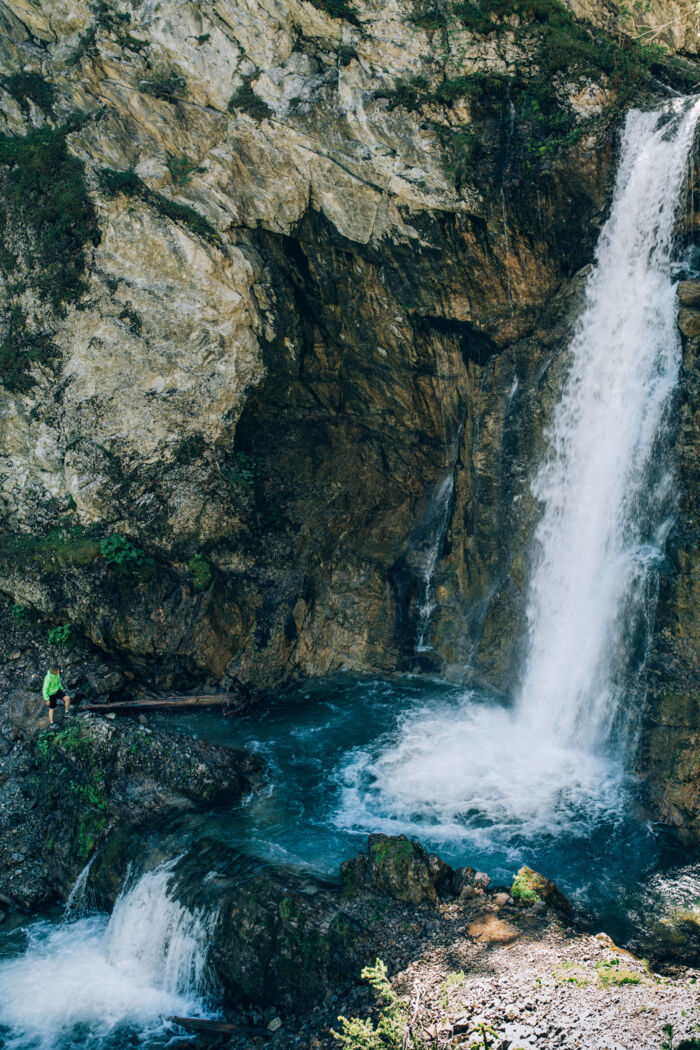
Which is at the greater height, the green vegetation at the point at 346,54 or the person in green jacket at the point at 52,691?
the green vegetation at the point at 346,54

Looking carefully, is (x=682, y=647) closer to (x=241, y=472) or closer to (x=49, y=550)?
(x=241, y=472)

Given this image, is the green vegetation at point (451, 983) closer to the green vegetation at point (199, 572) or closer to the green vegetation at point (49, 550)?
the green vegetation at point (199, 572)

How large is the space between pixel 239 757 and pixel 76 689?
12.4 ft

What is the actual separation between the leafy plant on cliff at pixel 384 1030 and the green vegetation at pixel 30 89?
54.8 ft

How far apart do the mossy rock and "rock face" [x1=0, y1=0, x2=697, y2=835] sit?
239 inches

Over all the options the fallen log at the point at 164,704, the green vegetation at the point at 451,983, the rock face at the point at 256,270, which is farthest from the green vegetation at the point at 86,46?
the green vegetation at the point at 451,983

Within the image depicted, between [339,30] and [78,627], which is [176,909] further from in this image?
[339,30]

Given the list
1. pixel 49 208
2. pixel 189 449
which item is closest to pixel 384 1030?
pixel 189 449

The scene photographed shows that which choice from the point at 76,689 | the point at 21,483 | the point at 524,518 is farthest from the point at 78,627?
the point at 524,518

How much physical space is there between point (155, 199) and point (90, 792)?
11.6m

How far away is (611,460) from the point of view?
12.6 meters

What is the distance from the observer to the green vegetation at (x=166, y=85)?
1410 centimetres

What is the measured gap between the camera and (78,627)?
561 inches

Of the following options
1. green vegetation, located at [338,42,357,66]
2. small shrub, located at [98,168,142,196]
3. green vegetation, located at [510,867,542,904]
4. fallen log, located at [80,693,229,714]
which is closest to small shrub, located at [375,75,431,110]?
green vegetation, located at [338,42,357,66]
